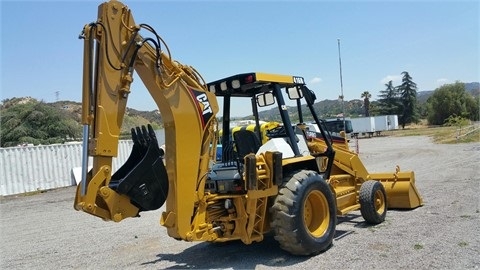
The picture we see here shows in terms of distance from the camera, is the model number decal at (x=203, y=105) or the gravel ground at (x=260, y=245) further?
the gravel ground at (x=260, y=245)

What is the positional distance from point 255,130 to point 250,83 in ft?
3.84

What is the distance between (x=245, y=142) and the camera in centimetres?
700

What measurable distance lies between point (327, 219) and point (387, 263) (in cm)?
120

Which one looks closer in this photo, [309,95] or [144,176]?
[144,176]

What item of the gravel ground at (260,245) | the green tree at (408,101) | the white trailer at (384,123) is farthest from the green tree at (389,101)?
the gravel ground at (260,245)

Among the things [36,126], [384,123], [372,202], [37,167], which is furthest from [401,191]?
[384,123]

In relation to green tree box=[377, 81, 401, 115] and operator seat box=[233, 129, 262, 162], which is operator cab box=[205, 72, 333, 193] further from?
green tree box=[377, 81, 401, 115]

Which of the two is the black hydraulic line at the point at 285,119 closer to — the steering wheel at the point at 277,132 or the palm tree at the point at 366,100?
the steering wheel at the point at 277,132

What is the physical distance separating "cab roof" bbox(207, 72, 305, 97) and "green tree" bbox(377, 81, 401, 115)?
267 feet

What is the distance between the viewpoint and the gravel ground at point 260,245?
5.93m

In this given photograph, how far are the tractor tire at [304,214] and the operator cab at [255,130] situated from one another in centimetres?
50

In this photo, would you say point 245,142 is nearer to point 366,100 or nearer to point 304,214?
point 304,214

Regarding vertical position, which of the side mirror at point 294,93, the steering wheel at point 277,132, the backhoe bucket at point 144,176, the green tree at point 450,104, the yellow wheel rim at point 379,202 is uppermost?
the green tree at point 450,104

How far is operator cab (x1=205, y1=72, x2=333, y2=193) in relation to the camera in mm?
6184
